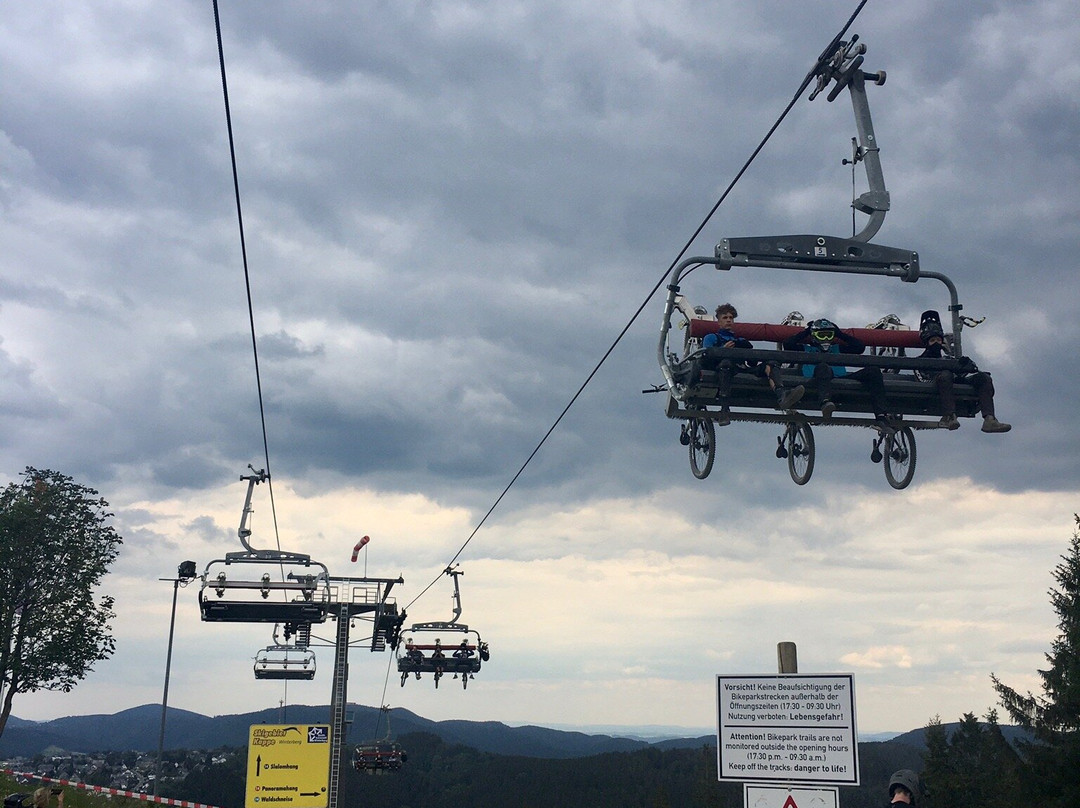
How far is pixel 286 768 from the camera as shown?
25422 mm

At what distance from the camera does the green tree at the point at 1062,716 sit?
3534cm

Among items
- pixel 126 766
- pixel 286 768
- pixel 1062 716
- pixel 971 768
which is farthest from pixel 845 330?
pixel 126 766

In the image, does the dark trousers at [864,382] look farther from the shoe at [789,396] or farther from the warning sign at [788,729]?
the warning sign at [788,729]

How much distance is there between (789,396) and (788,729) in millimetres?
5393

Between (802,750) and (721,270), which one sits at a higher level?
(721,270)

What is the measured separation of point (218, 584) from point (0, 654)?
13087mm

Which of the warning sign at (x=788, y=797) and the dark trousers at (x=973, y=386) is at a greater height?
the dark trousers at (x=973, y=386)

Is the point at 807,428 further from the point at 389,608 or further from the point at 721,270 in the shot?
the point at 389,608

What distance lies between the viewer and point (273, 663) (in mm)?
31344

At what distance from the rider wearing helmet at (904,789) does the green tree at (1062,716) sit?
3330 cm

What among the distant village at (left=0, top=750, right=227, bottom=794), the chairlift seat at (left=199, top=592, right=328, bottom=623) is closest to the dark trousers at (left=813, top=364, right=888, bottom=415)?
the chairlift seat at (left=199, top=592, right=328, bottom=623)

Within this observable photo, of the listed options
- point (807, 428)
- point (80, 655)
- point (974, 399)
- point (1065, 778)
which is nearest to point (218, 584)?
point (80, 655)

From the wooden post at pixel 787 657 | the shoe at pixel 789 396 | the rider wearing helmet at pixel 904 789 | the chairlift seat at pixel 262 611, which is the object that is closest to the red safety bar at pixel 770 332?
the shoe at pixel 789 396

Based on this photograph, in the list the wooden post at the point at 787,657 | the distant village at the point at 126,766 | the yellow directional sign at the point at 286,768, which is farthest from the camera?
the distant village at the point at 126,766
